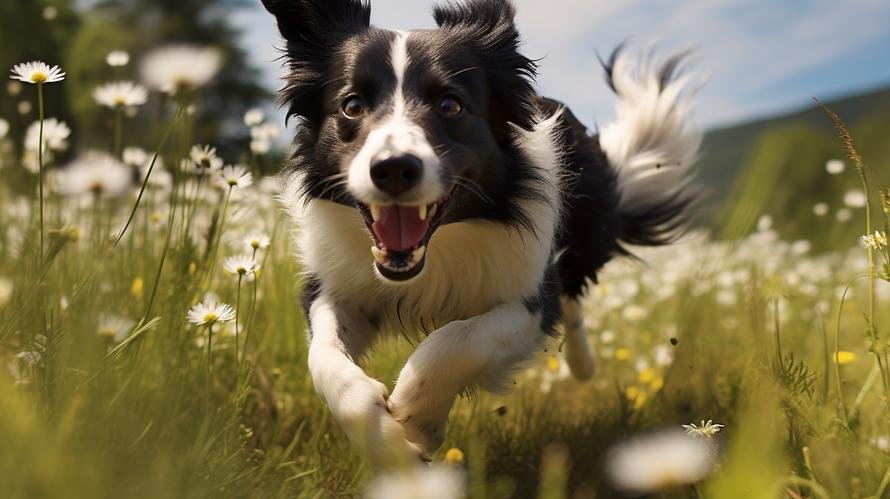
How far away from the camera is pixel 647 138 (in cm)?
507

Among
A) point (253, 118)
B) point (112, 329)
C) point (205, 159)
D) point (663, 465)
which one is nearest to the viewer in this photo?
point (663, 465)

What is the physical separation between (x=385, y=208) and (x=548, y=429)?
1.42 meters

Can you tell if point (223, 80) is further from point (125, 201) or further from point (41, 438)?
point (41, 438)

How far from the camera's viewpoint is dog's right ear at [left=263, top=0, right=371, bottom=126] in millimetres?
3297

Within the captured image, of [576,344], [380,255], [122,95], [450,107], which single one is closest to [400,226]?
[380,255]

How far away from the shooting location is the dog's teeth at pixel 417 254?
273cm

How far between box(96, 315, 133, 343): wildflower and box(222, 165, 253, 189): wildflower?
76 centimetres

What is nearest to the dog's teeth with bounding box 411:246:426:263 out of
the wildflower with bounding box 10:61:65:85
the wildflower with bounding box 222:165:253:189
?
the wildflower with bounding box 222:165:253:189

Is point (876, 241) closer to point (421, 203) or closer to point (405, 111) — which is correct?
point (421, 203)


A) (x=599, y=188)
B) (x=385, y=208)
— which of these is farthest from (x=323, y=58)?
(x=599, y=188)

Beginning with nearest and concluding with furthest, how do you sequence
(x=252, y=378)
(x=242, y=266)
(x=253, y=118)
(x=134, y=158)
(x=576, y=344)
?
(x=242, y=266) → (x=252, y=378) → (x=134, y=158) → (x=253, y=118) → (x=576, y=344)

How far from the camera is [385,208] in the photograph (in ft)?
9.20

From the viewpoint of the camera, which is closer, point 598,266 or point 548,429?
point 548,429

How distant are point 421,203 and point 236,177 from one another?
76cm
